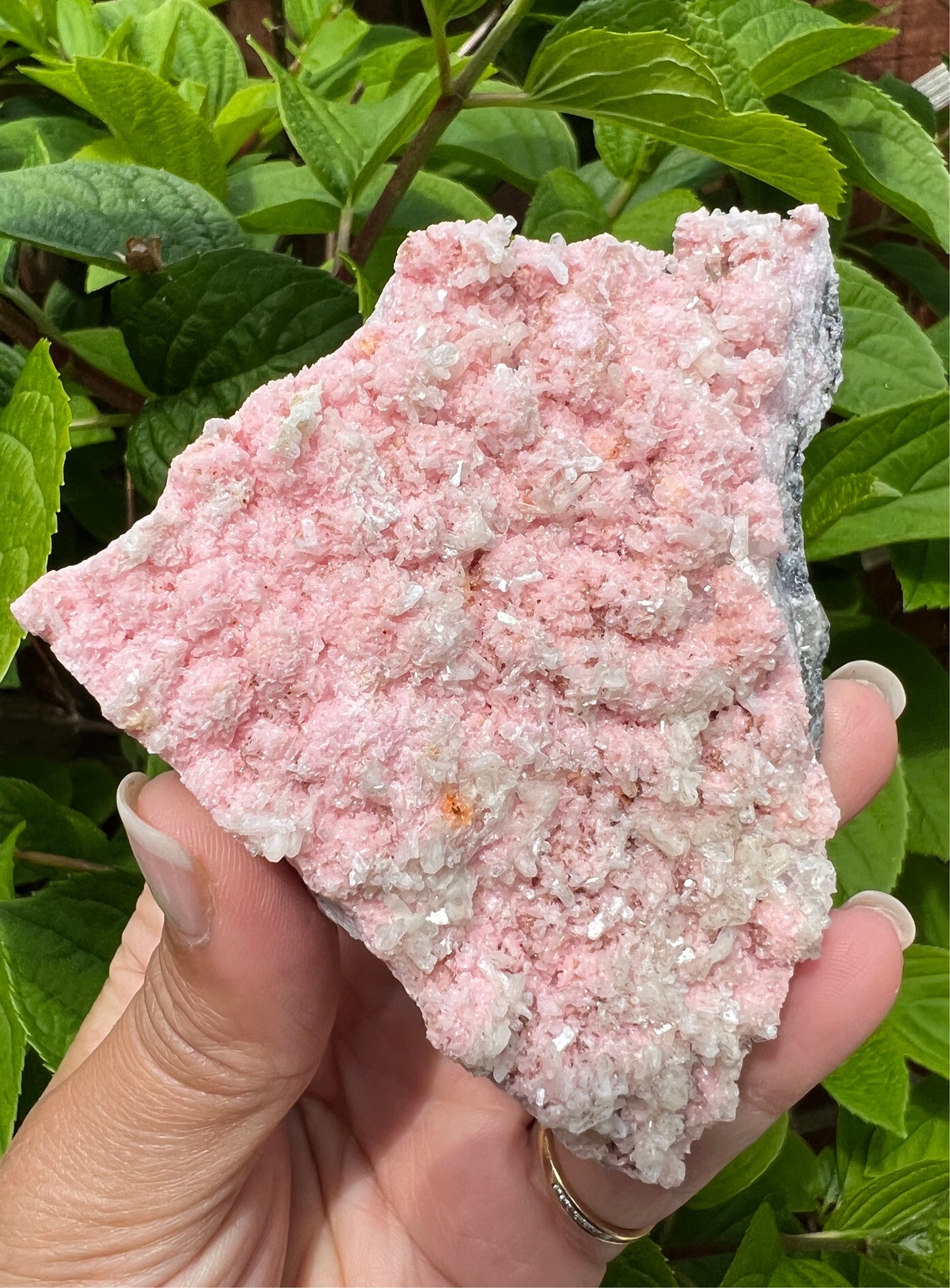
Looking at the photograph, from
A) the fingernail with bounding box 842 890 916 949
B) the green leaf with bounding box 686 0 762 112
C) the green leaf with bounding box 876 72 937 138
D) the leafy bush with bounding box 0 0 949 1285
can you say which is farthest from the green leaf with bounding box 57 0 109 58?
the fingernail with bounding box 842 890 916 949

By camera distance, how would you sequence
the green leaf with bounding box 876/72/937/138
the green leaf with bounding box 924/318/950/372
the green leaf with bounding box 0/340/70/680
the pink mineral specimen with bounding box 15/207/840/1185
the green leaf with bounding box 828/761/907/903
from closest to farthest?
the pink mineral specimen with bounding box 15/207/840/1185, the green leaf with bounding box 0/340/70/680, the green leaf with bounding box 828/761/907/903, the green leaf with bounding box 924/318/950/372, the green leaf with bounding box 876/72/937/138

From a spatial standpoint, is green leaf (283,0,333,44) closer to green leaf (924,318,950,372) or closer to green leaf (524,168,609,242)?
green leaf (524,168,609,242)

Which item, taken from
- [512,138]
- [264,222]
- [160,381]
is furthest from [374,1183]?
[512,138]

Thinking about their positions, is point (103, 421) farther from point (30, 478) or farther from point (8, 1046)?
point (8, 1046)

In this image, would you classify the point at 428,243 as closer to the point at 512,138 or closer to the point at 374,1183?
the point at 512,138

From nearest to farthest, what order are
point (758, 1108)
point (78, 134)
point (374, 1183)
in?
point (758, 1108) → point (374, 1183) → point (78, 134)

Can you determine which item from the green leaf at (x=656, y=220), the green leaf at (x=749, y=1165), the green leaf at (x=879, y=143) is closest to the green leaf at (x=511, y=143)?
the green leaf at (x=656, y=220)
